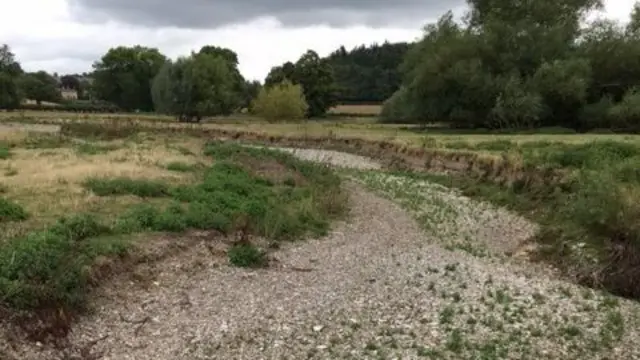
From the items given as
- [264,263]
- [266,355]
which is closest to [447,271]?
[264,263]

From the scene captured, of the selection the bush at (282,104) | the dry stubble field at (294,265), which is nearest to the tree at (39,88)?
the bush at (282,104)

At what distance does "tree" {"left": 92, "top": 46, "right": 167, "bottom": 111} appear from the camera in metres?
157

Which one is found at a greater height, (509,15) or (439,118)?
(509,15)

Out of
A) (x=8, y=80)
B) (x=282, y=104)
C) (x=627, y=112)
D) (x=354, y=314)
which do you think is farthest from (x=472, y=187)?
(x=8, y=80)

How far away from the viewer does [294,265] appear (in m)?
20.6

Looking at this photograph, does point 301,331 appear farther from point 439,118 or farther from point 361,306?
point 439,118

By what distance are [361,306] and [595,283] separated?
7.03 m

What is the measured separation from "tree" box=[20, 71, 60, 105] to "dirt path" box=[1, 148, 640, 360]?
502 ft

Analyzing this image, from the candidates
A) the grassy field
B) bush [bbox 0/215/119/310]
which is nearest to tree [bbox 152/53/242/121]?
the grassy field

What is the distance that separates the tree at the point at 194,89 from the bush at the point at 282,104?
5.55m

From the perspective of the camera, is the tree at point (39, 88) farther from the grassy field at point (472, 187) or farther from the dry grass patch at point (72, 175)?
the dry grass patch at point (72, 175)

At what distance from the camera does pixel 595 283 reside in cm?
1972

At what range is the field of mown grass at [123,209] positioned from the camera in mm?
15117

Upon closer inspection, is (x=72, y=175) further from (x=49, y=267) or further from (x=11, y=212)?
(x=49, y=267)
